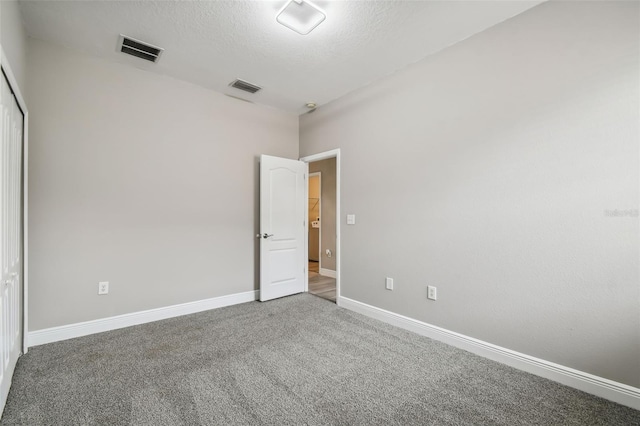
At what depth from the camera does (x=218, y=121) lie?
369 centimetres

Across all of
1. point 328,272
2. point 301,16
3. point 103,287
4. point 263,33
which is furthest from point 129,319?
point 328,272

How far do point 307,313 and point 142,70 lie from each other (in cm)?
329

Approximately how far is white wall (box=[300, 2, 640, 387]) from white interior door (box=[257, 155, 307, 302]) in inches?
55.2

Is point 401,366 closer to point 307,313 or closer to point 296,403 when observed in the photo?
point 296,403

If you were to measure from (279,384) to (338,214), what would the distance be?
2224 mm

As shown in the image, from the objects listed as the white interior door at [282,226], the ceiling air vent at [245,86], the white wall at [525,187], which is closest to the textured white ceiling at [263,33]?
the ceiling air vent at [245,86]

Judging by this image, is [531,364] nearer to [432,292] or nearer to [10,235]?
[432,292]

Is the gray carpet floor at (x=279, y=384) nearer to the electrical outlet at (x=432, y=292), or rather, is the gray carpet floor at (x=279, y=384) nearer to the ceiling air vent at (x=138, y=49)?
the electrical outlet at (x=432, y=292)

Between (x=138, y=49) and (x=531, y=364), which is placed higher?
(x=138, y=49)

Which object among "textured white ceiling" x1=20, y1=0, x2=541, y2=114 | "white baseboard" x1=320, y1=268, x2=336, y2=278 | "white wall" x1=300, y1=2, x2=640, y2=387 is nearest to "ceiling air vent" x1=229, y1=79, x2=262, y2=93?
"textured white ceiling" x1=20, y1=0, x2=541, y2=114

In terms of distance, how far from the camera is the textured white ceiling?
86.2 inches

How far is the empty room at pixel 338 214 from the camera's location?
184 cm

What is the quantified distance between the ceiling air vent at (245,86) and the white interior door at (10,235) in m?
1.94

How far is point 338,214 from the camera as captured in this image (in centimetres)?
382
